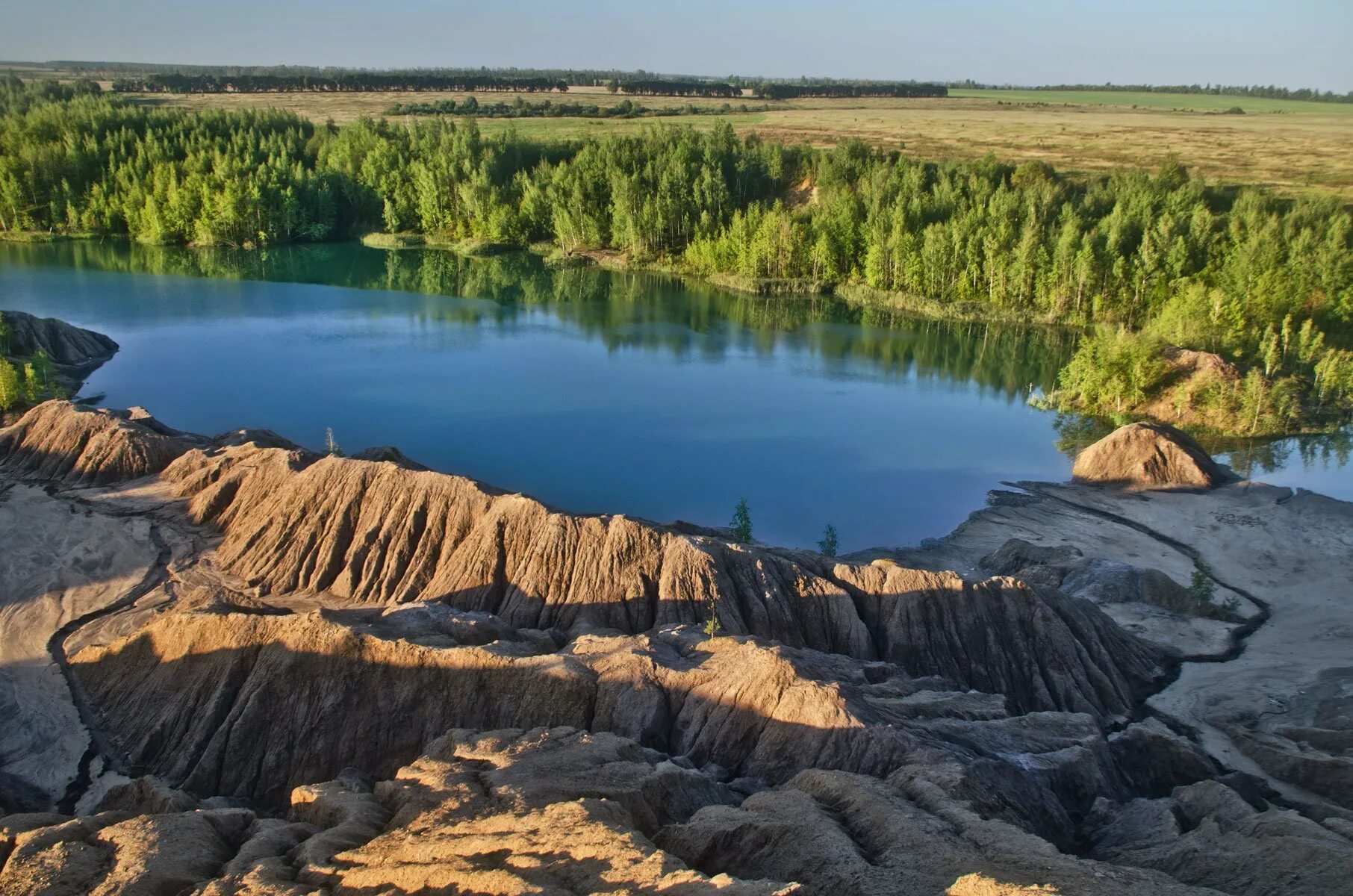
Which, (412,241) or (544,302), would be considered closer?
(544,302)

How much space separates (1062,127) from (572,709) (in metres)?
131

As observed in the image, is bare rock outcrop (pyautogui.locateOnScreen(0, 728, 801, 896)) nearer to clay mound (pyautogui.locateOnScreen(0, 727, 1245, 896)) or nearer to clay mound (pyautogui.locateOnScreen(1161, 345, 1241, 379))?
clay mound (pyautogui.locateOnScreen(0, 727, 1245, 896))

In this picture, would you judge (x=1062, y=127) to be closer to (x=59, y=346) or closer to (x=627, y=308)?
(x=627, y=308)

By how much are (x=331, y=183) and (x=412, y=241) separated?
11.9 m

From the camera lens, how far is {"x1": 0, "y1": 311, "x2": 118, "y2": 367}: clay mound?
5512cm

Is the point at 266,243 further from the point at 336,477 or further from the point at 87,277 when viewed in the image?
the point at 336,477

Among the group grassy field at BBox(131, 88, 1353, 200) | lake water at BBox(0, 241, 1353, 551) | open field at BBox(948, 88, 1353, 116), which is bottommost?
lake water at BBox(0, 241, 1353, 551)

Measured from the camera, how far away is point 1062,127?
433 feet

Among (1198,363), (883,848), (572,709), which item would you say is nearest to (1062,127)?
(1198,363)

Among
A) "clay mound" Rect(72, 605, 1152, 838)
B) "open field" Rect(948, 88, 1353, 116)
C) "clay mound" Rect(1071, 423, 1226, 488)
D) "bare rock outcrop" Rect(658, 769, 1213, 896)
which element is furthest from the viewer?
"open field" Rect(948, 88, 1353, 116)

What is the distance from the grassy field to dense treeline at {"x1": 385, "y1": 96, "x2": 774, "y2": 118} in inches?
224

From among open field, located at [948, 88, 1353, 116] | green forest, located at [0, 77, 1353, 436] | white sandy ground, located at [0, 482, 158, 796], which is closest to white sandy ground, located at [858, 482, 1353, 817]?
green forest, located at [0, 77, 1353, 436]

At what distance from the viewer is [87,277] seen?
80.4 metres

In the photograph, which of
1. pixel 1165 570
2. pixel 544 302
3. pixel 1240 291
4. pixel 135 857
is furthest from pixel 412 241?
pixel 135 857
